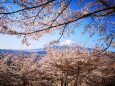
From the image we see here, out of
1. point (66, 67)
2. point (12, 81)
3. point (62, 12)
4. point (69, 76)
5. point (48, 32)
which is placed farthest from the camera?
point (12, 81)

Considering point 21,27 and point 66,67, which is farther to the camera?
point 66,67

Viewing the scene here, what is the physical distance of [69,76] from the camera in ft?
66.3

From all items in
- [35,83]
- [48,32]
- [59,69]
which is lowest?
[35,83]

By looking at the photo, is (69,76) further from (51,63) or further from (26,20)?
(26,20)

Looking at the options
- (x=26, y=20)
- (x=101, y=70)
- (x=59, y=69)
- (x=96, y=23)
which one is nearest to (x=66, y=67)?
(x=59, y=69)

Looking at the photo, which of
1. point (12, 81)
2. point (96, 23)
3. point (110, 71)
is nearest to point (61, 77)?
point (12, 81)

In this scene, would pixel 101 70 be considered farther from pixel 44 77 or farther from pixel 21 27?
pixel 21 27

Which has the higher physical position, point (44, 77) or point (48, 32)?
point (48, 32)

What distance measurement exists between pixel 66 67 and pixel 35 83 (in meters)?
6.76

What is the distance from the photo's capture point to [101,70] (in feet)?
83.6

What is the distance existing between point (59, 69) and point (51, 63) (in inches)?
52.3

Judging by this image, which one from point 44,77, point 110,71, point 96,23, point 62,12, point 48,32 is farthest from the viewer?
point 44,77

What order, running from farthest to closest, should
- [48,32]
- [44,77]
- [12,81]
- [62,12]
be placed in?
[44,77] → [12,81] → [48,32] → [62,12]

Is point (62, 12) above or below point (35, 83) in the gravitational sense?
above
